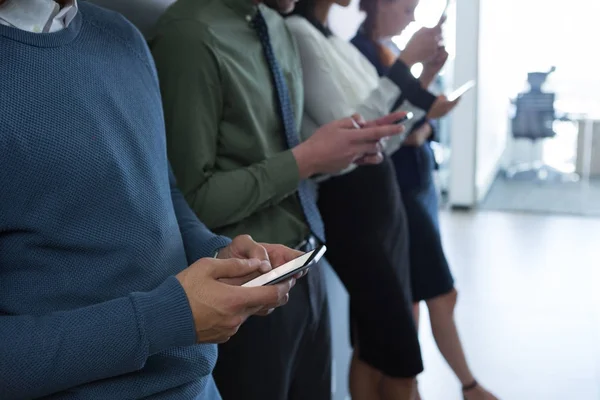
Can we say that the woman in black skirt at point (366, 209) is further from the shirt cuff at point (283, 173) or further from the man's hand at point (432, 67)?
the shirt cuff at point (283, 173)

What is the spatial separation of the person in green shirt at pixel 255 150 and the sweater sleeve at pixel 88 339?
0.49 metres

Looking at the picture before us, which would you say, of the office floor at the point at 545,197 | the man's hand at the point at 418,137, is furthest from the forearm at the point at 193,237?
the office floor at the point at 545,197

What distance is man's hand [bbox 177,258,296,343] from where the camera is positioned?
2.40 ft

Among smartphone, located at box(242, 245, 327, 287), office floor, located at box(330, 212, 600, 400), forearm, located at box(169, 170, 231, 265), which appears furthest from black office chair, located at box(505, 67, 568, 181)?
smartphone, located at box(242, 245, 327, 287)

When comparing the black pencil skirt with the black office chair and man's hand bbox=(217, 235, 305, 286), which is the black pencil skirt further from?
the black office chair

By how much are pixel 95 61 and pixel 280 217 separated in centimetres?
60

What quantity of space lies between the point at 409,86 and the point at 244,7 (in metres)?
0.49

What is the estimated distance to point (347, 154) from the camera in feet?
4.36

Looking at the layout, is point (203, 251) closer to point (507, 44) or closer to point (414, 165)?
point (414, 165)

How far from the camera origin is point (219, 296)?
0.73 m

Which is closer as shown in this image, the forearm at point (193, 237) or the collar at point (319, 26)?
the forearm at point (193, 237)

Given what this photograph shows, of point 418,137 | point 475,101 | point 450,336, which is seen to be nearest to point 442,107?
point 418,137

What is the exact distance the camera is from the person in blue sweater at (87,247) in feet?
2.32

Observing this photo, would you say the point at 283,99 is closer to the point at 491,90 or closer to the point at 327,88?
the point at 327,88
